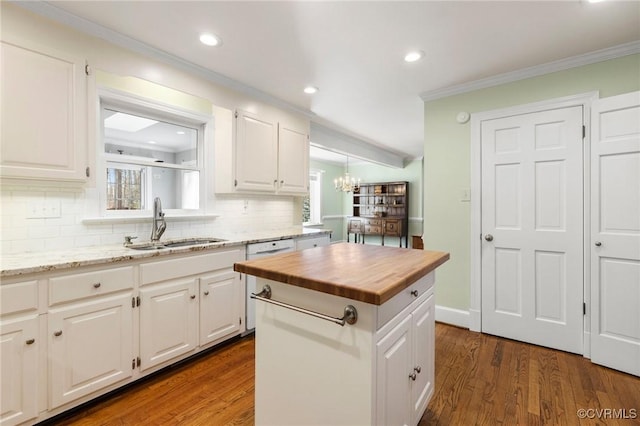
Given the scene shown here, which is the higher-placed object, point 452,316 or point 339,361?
point 339,361

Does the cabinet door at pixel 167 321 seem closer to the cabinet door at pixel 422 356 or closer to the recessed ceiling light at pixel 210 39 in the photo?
the cabinet door at pixel 422 356

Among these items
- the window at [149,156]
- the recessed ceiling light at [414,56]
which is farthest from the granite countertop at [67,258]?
the recessed ceiling light at [414,56]

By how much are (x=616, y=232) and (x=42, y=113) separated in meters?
4.11

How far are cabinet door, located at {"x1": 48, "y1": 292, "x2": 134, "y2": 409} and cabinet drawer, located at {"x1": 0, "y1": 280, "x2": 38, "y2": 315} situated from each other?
12cm

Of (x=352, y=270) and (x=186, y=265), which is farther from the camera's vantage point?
(x=186, y=265)

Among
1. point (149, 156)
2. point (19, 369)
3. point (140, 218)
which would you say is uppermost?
point (149, 156)

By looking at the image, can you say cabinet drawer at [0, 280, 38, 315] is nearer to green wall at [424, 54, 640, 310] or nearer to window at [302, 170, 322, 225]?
green wall at [424, 54, 640, 310]

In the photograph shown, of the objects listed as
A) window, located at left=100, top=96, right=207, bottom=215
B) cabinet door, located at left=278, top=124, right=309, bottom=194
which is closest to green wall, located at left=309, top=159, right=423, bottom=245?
cabinet door, located at left=278, top=124, right=309, bottom=194

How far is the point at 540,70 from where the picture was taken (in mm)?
2662

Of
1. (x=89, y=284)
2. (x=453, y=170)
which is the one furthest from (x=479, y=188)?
(x=89, y=284)

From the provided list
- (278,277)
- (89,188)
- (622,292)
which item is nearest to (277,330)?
(278,277)

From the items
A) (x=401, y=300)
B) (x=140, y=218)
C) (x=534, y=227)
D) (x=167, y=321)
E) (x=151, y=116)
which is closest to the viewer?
(x=401, y=300)

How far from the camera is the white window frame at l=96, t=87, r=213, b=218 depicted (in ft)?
7.40

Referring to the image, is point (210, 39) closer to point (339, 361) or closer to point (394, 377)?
point (339, 361)
